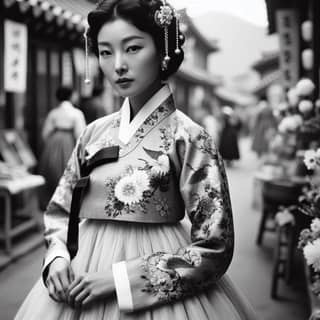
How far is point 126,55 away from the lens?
1.63 m

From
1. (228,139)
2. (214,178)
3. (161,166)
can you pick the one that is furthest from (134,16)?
(228,139)

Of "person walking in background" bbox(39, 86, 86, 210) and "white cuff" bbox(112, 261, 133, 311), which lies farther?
"person walking in background" bbox(39, 86, 86, 210)

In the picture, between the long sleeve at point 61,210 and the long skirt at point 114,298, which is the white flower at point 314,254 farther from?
the long sleeve at point 61,210

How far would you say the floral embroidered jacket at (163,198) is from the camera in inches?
58.3

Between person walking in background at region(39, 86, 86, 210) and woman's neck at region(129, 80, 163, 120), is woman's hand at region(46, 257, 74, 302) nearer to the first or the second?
woman's neck at region(129, 80, 163, 120)

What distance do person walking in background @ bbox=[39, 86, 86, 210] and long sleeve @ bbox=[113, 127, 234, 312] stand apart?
5720mm

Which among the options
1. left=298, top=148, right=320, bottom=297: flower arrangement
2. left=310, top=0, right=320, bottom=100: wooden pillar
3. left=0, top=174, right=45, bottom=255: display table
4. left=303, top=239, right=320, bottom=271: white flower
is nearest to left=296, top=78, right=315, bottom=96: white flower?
left=298, top=148, right=320, bottom=297: flower arrangement

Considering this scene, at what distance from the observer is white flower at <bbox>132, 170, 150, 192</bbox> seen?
5.24 feet

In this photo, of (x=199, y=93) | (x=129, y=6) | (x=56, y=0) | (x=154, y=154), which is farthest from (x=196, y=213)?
(x=199, y=93)

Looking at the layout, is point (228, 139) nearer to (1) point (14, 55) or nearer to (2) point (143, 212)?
(1) point (14, 55)

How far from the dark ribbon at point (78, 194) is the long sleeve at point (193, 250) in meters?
0.26

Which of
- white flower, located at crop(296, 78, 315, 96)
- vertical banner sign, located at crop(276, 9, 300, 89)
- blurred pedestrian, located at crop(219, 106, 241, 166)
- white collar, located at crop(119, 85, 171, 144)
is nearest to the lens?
white collar, located at crop(119, 85, 171, 144)

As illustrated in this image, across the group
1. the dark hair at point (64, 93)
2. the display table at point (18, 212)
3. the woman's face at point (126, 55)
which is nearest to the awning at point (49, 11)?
the dark hair at point (64, 93)

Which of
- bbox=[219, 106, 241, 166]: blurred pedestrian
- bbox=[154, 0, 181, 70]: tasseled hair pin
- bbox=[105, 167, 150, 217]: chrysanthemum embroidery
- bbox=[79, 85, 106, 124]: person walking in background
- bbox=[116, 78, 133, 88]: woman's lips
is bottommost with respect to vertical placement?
bbox=[219, 106, 241, 166]: blurred pedestrian
